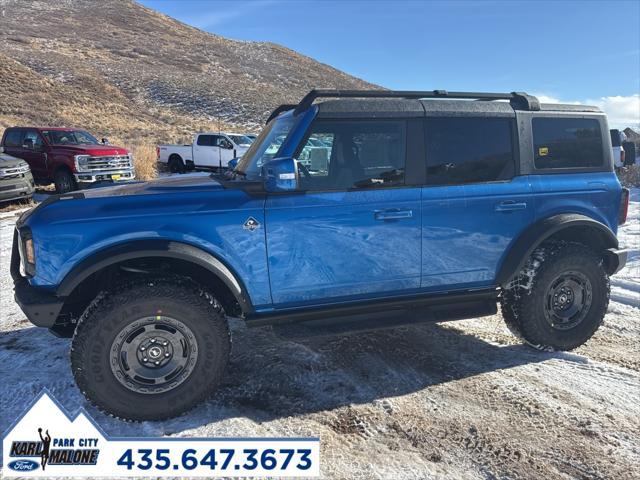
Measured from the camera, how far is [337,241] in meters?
3.21

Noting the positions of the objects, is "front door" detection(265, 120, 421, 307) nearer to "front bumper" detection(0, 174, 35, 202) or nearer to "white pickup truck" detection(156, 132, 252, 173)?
"front bumper" detection(0, 174, 35, 202)

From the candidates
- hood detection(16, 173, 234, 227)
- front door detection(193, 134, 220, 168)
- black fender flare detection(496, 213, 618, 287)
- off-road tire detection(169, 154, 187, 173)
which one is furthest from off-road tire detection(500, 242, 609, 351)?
off-road tire detection(169, 154, 187, 173)

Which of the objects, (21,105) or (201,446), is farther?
(21,105)

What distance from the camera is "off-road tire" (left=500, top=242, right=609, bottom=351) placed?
3.72 m

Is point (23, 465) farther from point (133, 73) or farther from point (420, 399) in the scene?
point (133, 73)

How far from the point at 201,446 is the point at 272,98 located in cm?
4311

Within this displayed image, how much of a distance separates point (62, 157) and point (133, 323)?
Result: 37.2 ft

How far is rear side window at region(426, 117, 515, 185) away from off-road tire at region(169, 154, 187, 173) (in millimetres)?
15831

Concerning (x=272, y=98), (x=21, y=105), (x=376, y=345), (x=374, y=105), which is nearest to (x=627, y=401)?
(x=376, y=345)

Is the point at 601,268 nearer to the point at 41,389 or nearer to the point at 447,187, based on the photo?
the point at 447,187

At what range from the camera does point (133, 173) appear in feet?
45.3

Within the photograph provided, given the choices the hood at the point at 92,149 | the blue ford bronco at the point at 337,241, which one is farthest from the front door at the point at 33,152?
the blue ford bronco at the point at 337,241

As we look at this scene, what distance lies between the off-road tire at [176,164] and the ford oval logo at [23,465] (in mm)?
16236

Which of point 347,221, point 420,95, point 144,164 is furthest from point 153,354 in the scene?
point 144,164
